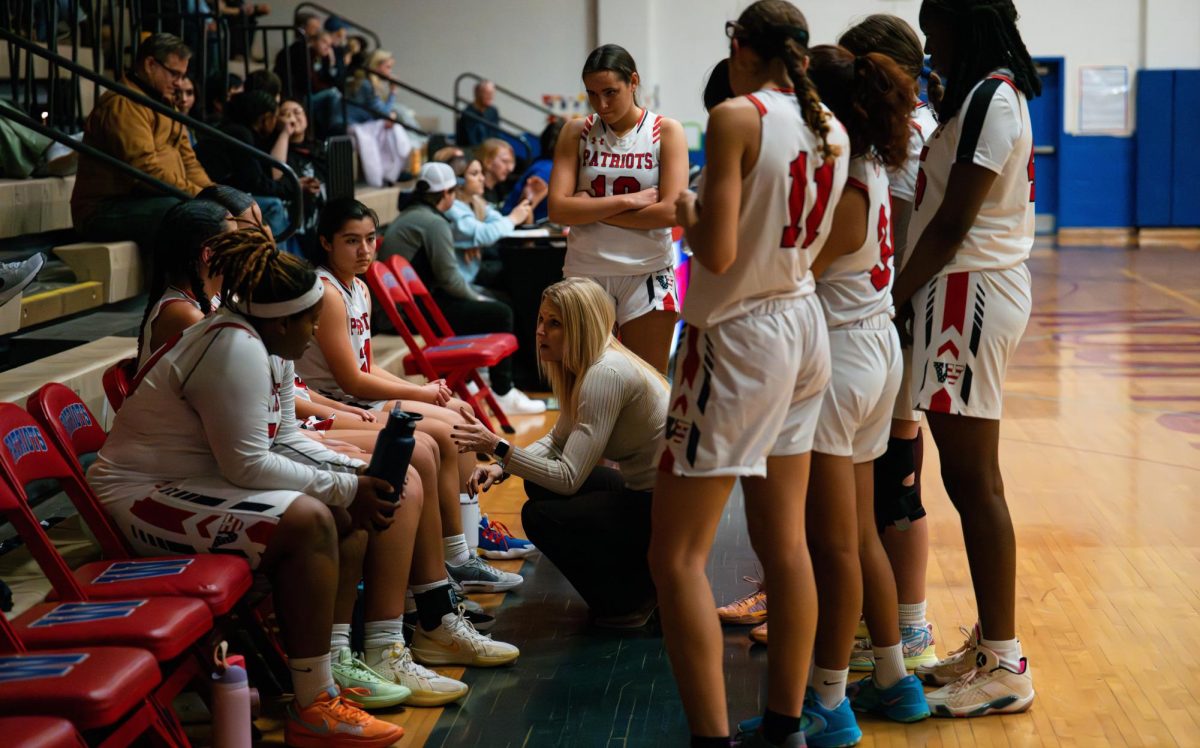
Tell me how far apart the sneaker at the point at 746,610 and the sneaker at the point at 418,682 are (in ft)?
2.91

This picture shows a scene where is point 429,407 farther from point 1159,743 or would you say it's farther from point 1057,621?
point 1159,743

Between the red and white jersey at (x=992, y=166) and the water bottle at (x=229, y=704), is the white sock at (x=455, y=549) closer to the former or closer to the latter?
the water bottle at (x=229, y=704)

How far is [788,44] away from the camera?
95.9 inches

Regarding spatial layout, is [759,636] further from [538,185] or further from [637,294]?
[538,185]

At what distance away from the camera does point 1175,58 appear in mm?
15719

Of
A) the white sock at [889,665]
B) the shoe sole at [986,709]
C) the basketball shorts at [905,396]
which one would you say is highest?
the basketball shorts at [905,396]

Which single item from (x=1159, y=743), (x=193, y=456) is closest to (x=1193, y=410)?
(x=1159, y=743)

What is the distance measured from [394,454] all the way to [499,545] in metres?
1.51

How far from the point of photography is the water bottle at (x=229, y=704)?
251 cm

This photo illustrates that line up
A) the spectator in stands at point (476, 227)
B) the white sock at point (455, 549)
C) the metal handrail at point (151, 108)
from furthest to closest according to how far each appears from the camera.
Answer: the spectator in stands at point (476, 227), the metal handrail at point (151, 108), the white sock at point (455, 549)

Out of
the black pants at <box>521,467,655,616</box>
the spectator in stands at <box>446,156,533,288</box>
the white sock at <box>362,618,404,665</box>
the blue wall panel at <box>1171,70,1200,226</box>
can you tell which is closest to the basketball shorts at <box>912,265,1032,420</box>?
the black pants at <box>521,467,655,616</box>

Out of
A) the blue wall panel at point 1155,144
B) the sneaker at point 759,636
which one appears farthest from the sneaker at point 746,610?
the blue wall panel at point 1155,144

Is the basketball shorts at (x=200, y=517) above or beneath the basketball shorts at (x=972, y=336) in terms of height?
beneath

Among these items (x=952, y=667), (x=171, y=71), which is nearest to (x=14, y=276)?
(x=952, y=667)
